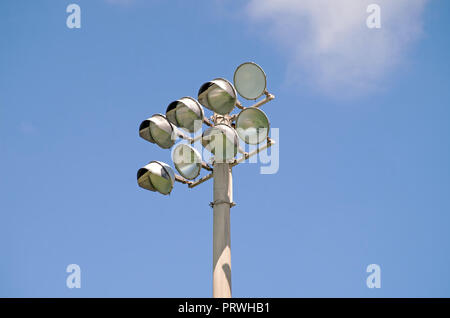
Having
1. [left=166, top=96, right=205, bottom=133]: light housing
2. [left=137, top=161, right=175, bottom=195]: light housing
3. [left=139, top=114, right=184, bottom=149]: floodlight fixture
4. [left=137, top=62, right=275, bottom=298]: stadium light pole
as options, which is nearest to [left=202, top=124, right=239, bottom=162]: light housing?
[left=137, top=62, right=275, bottom=298]: stadium light pole

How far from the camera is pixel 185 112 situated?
1222 cm

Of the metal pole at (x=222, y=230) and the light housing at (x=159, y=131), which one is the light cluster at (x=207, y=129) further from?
the metal pole at (x=222, y=230)

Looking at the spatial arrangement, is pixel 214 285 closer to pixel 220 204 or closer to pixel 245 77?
pixel 220 204

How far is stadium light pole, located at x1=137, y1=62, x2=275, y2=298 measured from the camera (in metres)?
11.9

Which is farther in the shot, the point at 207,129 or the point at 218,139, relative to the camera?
the point at 207,129

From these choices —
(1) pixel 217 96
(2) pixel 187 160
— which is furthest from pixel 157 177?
(1) pixel 217 96

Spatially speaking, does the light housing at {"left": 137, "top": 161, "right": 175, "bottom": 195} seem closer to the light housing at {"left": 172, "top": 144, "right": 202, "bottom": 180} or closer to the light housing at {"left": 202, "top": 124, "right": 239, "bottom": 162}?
the light housing at {"left": 172, "top": 144, "right": 202, "bottom": 180}

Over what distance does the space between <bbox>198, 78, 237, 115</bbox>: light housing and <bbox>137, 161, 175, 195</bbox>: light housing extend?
1.38m

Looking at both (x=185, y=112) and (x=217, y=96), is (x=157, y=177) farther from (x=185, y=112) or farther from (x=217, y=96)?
(x=217, y=96)

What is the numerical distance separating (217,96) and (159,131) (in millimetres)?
1312

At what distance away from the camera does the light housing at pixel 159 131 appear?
41.0 feet
